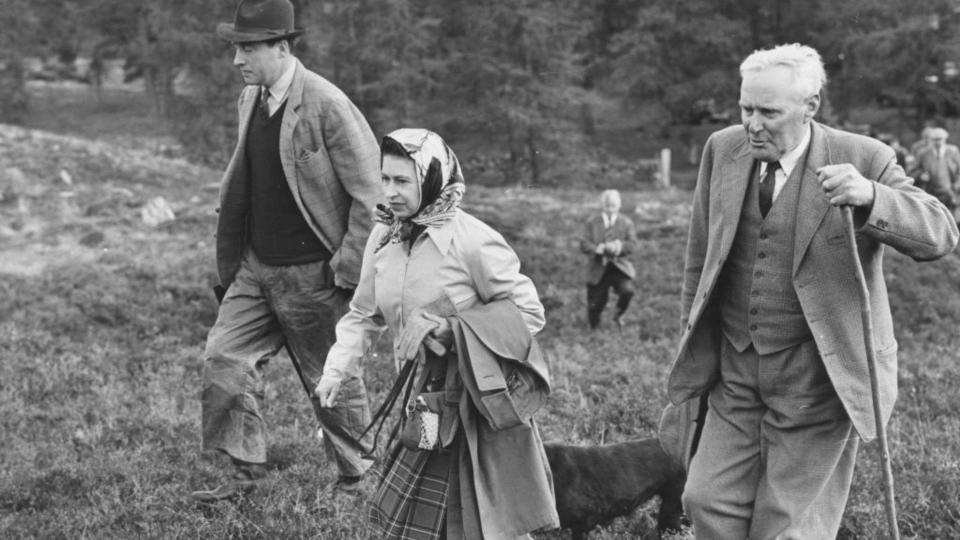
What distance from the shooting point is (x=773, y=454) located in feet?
12.3

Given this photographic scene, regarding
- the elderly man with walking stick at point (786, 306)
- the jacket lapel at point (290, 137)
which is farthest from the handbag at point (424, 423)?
the jacket lapel at point (290, 137)

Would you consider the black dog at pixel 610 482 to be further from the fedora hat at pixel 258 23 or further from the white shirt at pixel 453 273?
the fedora hat at pixel 258 23

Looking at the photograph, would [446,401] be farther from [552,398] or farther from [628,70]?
[628,70]

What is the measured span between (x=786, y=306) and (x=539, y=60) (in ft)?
110

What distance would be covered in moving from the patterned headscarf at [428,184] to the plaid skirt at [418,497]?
802 millimetres

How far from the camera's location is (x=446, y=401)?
385cm

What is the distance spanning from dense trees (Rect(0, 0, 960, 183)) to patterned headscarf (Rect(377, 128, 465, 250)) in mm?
29919

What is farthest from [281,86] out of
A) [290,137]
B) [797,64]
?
[797,64]

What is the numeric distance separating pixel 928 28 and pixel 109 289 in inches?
1218

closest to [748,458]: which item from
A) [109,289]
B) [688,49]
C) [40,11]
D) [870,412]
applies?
A: [870,412]

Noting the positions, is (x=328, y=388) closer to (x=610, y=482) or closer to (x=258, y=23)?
(x=610, y=482)

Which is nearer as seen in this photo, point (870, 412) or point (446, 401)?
point (870, 412)

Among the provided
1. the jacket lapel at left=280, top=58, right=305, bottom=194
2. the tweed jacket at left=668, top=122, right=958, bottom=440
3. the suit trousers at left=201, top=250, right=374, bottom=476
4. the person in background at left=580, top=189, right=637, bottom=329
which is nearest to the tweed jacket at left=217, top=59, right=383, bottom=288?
the jacket lapel at left=280, top=58, right=305, bottom=194

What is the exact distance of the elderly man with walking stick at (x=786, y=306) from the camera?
11.4 ft
